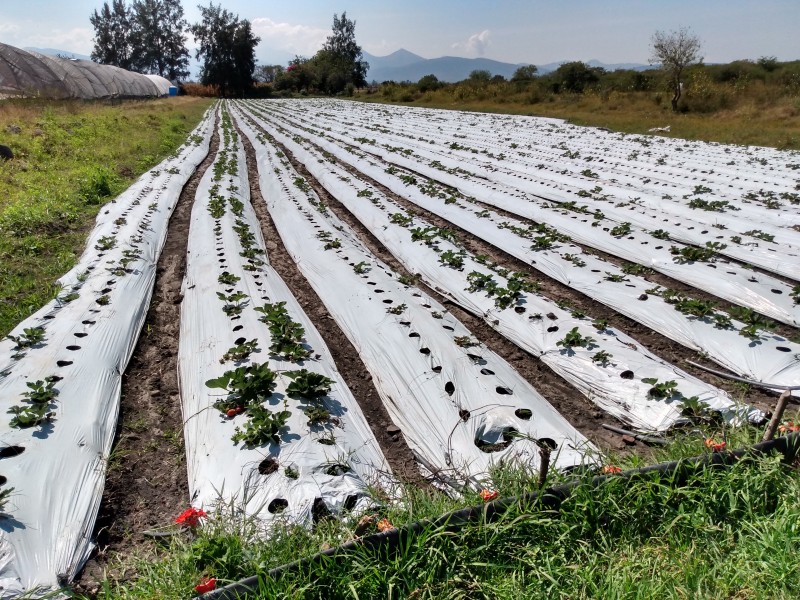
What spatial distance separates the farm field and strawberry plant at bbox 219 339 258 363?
12mm

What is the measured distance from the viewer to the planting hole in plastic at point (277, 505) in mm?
2383

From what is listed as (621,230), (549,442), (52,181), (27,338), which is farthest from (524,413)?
(52,181)

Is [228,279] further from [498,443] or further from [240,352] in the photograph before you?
[498,443]

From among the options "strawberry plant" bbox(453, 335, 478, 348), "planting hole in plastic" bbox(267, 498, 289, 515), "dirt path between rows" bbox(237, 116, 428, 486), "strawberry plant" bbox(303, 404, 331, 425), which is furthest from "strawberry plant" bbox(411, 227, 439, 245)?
"planting hole in plastic" bbox(267, 498, 289, 515)

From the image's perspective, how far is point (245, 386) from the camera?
310 centimetres

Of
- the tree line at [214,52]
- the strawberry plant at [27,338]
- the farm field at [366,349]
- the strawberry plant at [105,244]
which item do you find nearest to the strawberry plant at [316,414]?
the farm field at [366,349]

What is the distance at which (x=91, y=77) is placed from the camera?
29891 millimetres

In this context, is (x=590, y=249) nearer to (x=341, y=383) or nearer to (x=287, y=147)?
(x=341, y=383)

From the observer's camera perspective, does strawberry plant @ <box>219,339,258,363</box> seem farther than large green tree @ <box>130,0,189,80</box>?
No

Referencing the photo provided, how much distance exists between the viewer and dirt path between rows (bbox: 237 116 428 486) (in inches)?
116

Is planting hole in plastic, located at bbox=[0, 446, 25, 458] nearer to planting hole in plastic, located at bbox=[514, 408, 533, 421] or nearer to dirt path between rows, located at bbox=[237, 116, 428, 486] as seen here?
dirt path between rows, located at bbox=[237, 116, 428, 486]

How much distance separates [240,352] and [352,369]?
87 cm

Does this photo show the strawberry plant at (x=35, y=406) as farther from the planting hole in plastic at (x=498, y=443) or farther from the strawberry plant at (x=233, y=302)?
the planting hole in plastic at (x=498, y=443)

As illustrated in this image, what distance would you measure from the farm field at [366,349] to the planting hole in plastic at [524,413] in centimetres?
1
